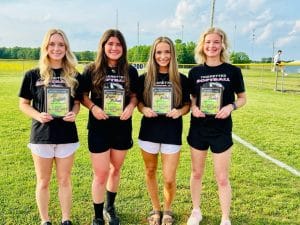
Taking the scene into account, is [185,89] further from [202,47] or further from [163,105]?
[202,47]

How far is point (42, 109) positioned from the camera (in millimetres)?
3637

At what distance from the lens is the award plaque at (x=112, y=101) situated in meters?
3.78

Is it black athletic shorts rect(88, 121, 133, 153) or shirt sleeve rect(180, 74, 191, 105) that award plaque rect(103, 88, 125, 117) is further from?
shirt sleeve rect(180, 74, 191, 105)

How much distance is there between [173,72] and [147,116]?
491mm

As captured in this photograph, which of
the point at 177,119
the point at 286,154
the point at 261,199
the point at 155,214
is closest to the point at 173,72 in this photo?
the point at 177,119

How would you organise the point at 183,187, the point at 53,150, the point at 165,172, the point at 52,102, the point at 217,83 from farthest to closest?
the point at 183,187, the point at 165,172, the point at 217,83, the point at 53,150, the point at 52,102

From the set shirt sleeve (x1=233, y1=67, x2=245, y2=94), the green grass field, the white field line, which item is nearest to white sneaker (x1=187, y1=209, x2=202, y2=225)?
the green grass field

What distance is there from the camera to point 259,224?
4281 millimetres

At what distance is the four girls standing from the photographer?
3650mm

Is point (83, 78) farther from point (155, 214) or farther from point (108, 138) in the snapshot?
point (155, 214)

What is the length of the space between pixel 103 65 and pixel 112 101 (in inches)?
14.0

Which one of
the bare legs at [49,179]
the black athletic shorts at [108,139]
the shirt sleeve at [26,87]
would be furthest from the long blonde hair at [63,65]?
the bare legs at [49,179]

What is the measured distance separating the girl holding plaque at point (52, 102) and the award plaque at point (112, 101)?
10.6 inches

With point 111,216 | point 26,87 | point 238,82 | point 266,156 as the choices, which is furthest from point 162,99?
point 266,156
